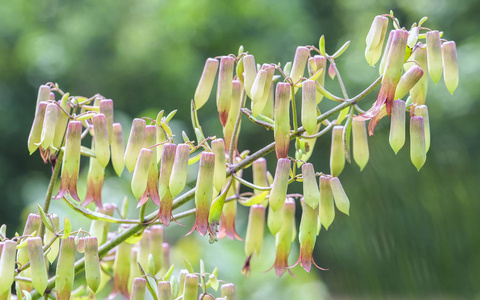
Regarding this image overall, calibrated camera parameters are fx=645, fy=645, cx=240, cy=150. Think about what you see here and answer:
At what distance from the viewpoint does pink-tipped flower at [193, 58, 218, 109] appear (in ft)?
2.14

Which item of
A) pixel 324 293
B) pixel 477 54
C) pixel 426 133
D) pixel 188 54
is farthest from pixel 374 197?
pixel 477 54

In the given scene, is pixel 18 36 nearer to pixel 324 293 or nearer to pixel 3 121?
pixel 3 121

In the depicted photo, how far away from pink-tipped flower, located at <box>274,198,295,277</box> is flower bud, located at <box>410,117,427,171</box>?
5.9 inches

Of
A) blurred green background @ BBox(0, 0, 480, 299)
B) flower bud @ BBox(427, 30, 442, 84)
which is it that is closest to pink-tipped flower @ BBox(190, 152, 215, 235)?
flower bud @ BBox(427, 30, 442, 84)

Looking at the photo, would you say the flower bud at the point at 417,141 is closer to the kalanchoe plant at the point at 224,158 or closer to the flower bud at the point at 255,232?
the kalanchoe plant at the point at 224,158

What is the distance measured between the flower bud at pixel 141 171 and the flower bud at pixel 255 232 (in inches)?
6.6

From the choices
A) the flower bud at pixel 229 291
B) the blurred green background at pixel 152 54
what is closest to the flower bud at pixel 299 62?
the flower bud at pixel 229 291

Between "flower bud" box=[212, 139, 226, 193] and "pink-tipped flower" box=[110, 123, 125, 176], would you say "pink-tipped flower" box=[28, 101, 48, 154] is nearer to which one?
"pink-tipped flower" box=[110, 123, 125, 176]

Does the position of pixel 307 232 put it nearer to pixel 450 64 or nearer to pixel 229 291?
pixel 229 291

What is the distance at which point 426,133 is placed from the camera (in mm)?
605

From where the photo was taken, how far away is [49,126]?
613 mm

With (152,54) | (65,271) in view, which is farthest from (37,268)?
(152,54)

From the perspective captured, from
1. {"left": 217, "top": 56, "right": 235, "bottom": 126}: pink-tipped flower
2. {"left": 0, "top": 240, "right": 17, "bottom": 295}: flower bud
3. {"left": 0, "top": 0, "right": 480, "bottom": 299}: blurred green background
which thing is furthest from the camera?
{"left": 0, "top": 0, "right": 480, "bottom": 299}: blurred green background

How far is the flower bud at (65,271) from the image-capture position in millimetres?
550
